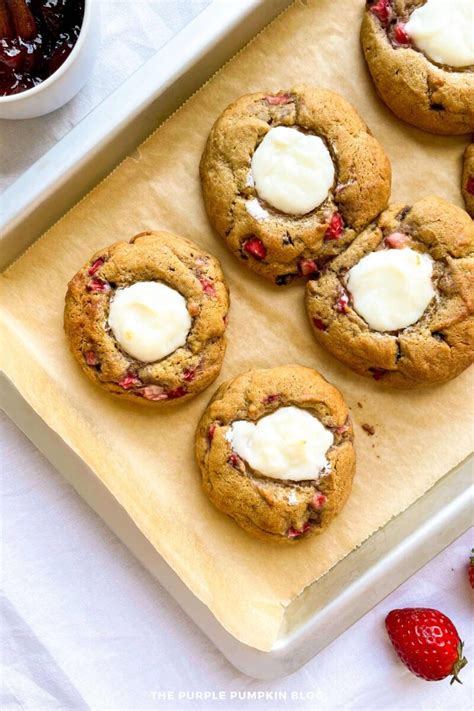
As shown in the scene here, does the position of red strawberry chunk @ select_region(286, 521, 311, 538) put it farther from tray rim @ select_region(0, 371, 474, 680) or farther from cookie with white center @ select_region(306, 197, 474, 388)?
cookie with white center @ select_region(306, 197, 474, 388)

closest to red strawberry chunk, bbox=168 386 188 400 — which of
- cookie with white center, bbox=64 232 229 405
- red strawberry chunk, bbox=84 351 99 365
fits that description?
cookie with white center, bbox=64 232 229 405

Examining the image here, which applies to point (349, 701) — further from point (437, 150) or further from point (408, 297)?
point (437, 150)

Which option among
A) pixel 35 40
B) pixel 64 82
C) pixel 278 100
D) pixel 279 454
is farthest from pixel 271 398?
pixel 35 40

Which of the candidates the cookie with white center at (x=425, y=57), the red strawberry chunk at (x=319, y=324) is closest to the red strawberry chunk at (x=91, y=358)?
A: the red strawberry chunk at (x=319, y=324)

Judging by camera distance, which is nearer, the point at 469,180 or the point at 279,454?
the point at 279,454

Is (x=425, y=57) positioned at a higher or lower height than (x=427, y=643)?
higher

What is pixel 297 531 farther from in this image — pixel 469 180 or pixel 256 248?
pixel 469 180
